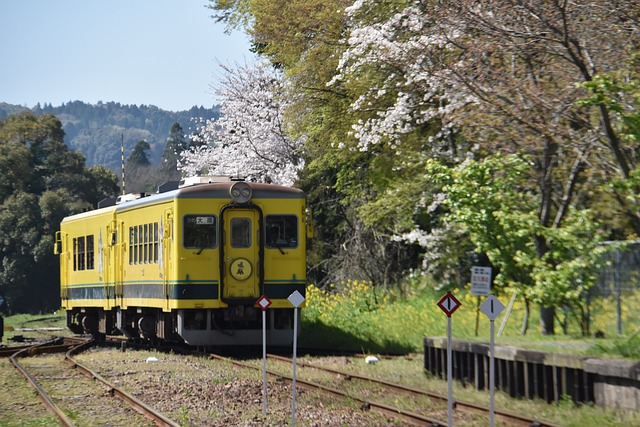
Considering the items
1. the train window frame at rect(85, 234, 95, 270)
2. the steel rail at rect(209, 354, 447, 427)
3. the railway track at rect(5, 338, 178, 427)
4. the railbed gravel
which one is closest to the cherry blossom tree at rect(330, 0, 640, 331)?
the steel rail at rect(209, 354, 447, 427)

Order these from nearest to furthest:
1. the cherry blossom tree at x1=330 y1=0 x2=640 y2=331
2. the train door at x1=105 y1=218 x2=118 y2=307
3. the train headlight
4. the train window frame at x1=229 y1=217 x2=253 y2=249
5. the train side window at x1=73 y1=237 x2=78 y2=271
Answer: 1. the cherry blossom tree at x1=330 y1=0 x2=640 y2=331
2. the train headlight
3. the train window frame at x1=229 y1=217 x2=253 y2=249
4. the train door at x1=105 y1=218 x2=118 y2=307
5. the train side window at x1=73 y1=237 x2=78 y2=271

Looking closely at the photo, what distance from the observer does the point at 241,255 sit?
2022cm

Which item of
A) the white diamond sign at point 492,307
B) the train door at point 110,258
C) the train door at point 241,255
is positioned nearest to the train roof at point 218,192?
the train door at point 241,255

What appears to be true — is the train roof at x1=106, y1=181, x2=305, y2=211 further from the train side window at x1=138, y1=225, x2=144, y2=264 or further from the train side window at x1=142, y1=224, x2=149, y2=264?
the train side window at x1=138, y1=225, x2=144, y2=264

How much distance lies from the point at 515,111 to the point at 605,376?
5.46m

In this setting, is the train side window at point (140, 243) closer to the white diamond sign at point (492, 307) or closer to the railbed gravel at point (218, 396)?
the railbed gravel at point (218, 396)

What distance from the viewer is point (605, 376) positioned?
12.1 m

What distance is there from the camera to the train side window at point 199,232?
65.5 feet

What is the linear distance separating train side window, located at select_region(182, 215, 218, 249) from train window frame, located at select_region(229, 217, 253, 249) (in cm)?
33

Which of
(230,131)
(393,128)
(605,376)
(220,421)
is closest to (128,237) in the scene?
(393,128)

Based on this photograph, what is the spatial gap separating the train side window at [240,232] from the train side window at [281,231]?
335 millimetres

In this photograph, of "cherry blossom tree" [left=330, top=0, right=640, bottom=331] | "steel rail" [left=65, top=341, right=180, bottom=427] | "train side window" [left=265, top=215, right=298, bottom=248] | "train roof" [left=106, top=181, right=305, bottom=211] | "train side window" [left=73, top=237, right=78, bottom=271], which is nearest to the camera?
"steel rail" [left=65, top=341, right=180, bottom=427]

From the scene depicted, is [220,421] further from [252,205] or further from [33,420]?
[252,205]

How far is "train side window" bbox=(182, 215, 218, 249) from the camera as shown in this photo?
20.0 m
